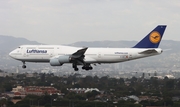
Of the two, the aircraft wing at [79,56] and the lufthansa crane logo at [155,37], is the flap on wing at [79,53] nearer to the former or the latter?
the aircraft wing at [79,56]

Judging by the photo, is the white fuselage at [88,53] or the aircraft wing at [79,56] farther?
the white fuselage at [88,53]

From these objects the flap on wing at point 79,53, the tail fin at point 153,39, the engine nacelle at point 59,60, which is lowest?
the engine nacelle at point 59,60

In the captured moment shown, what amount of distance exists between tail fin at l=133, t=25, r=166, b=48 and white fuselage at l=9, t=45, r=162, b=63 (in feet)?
6.52

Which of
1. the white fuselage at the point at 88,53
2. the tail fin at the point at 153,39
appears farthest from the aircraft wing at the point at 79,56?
the tail fin at the point at 153,39

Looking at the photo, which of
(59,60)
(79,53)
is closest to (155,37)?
(79,53)

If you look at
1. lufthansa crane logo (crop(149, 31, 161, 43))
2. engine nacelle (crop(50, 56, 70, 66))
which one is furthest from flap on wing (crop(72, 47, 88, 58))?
lufthansa crane logo (crop(149, 31, 161, 43))

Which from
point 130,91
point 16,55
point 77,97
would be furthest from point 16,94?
point 16,55

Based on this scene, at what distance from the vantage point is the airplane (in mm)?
88812

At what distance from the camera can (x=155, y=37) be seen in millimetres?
91812

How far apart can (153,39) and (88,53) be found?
489 inches

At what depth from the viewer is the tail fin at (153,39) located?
91250 mm

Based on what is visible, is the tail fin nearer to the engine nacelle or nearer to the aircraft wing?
the aircraft wing

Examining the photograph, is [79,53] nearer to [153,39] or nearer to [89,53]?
[89,53]

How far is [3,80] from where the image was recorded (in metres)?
187
